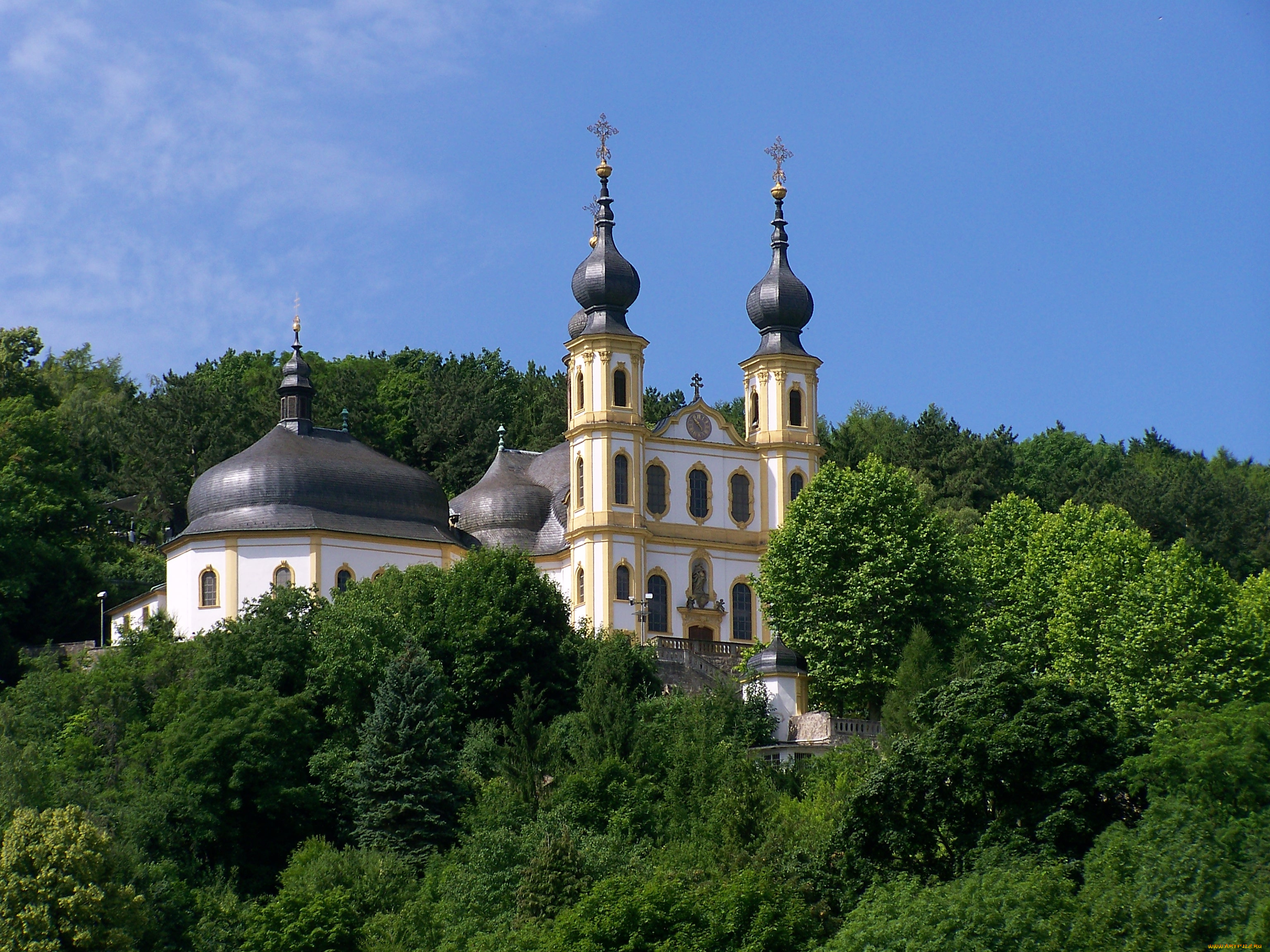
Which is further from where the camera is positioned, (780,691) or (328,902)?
(780,691)

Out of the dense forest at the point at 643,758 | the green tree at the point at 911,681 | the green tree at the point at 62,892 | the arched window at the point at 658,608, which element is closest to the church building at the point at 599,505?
the arched window at the point at 658,608

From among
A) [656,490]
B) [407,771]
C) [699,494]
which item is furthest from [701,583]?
[407,771]

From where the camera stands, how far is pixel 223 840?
1999 inches

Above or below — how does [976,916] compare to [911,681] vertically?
below

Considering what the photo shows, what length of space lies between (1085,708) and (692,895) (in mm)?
8360

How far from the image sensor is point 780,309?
7556 cm

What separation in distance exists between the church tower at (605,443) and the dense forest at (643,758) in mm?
6898

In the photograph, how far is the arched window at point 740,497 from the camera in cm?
7306

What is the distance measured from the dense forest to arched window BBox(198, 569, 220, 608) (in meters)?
3.67

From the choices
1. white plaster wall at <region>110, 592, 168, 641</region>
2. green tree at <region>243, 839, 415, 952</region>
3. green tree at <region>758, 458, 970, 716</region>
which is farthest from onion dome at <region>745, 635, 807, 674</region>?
white plaster wall at <region>110, 592, 168, 641</region>

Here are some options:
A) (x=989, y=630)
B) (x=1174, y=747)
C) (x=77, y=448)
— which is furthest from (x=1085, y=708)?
(x=77, y=448)

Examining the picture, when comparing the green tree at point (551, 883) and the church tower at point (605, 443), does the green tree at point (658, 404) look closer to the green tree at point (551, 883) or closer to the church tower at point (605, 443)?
the church tower at point (605, 443)

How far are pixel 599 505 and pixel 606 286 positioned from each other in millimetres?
7404

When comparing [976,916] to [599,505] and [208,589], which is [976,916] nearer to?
[599,505]
